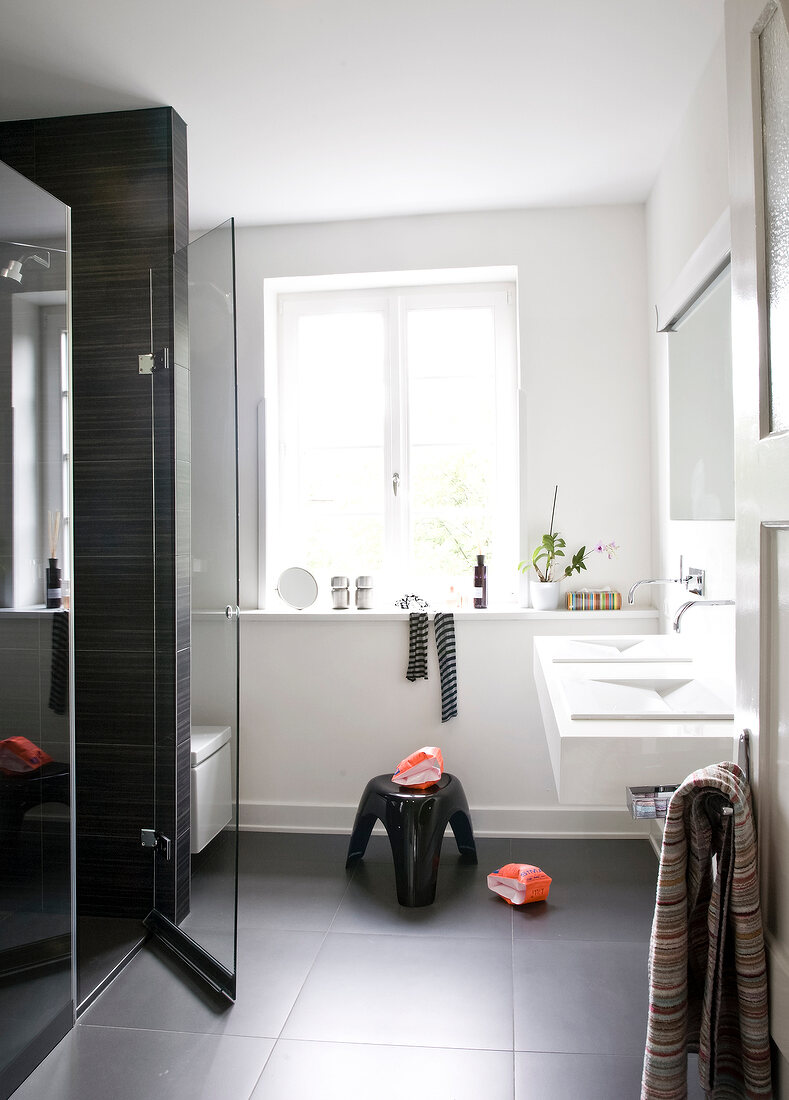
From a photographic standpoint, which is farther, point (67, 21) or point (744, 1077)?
point (67, 21)

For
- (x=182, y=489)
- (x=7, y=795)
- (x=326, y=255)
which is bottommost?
(x=7, y=795)

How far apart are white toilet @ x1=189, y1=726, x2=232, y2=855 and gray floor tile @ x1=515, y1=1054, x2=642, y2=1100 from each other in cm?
102

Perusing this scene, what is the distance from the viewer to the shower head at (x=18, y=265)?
5.90ft

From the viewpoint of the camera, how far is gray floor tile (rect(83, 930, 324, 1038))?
207 centimetres

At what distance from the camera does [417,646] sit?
10.9ft

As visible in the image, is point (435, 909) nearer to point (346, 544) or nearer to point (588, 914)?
point (588, 914)

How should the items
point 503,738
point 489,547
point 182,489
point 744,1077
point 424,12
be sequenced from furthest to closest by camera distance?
point 489,547 < point 503,738 < point 182,489 < point 424,12 < point 744,1077

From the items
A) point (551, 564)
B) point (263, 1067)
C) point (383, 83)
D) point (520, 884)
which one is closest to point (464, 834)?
point (520, 884)

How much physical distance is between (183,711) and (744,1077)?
185cm

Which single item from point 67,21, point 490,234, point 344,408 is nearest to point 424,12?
point 67,21

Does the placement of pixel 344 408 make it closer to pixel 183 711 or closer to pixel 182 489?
pixel 182 489

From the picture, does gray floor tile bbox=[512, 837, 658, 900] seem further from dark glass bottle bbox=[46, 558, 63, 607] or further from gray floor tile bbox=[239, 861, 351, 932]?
dark glass bottle bbox=[46, 558, 63, 607]

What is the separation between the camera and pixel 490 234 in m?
3.39

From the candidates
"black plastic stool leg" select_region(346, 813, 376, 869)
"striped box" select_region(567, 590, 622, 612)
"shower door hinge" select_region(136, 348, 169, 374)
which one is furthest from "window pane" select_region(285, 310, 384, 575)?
"shower door hinge" select_region(136, 348, 169, 374)
